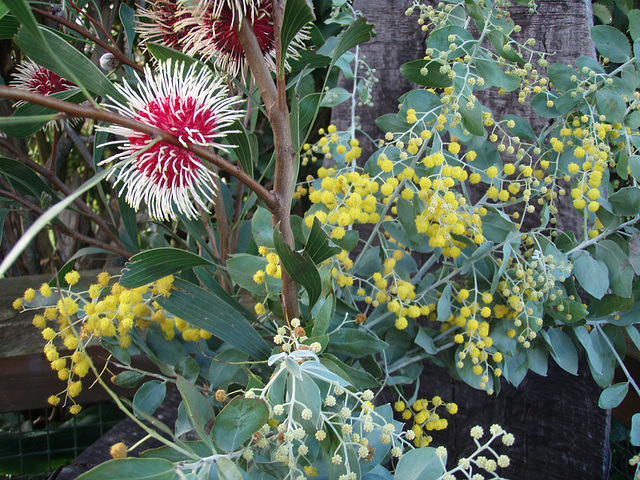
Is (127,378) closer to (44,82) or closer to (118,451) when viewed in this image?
(118,451)

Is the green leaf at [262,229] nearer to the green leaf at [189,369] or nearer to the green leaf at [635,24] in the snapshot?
the green leaf at [189,369]

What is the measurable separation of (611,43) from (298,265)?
558 millimetres

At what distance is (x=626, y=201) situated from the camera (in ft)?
1.92

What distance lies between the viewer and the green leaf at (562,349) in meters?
0.63

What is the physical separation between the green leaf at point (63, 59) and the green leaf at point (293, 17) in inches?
6.0

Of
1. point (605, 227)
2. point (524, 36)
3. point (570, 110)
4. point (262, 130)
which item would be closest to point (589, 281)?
point (605, 227)

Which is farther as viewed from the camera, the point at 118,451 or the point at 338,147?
the point at 338,147

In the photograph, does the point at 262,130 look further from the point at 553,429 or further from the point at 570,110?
the point at 553,429

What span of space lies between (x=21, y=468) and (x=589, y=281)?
1.26 metres

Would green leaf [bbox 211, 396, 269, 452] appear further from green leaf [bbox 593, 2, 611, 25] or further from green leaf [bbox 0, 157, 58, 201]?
green leaf [bbox 593, 2, 611, 25]

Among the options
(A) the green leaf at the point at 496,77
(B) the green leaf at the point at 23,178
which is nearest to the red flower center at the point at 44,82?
(B) the green leaf at the point at 23,178

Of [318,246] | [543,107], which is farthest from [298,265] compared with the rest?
[543,107]

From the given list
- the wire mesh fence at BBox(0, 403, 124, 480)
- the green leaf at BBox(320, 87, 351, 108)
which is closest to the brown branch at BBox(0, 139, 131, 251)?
the green leaf at BBox(320, 87, 351, 108)

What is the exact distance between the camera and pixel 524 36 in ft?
2.71
